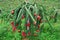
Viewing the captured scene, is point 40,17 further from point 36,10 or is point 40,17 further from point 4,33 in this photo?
point 4,33

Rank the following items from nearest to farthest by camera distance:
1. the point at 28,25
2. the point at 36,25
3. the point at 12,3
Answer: the point at 28,25 → the point at 36,25 → the point at 12,3

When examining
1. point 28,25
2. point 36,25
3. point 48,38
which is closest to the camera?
point 28,25

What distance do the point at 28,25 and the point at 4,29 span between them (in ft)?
6.62

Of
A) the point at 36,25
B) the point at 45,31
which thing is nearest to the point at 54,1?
the point at 45,31

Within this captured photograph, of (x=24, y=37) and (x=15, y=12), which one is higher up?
(x=15, y=12)

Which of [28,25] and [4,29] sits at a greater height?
[28,25]

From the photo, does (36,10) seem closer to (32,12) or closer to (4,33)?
(32,12)

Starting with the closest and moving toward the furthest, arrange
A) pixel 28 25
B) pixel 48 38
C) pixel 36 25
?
pixel 28 25, pixel 36 25, pixel 48 38

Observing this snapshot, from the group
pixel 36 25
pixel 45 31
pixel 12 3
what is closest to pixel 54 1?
pixel 12 3

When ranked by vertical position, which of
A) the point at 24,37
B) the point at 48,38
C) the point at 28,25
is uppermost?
the point at 28,25

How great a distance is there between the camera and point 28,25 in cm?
367

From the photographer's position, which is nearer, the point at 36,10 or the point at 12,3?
the point at 36,10

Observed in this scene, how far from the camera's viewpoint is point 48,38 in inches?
214

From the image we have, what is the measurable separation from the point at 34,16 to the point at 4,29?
1.96 m
